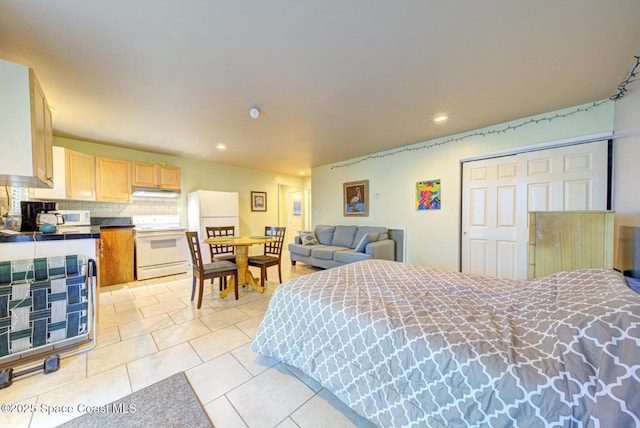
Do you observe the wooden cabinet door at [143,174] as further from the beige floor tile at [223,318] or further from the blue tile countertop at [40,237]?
the beige floor tile at [223,318]

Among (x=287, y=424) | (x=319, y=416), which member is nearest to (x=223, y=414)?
(x=287, y=424)

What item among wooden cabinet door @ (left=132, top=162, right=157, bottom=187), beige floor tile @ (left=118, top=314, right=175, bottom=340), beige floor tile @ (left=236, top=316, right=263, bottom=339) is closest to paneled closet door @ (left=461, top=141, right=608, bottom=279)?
beige floor tile @ (left=236, top=316, right=263, bottom=339)

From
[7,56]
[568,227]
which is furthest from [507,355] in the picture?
[7,56]

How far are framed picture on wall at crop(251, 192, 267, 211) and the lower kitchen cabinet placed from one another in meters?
2.68

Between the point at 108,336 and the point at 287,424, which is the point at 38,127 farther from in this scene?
the point at 287,424

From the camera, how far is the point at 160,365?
172 centimetres

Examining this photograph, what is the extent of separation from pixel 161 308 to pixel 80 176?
2.58 meters

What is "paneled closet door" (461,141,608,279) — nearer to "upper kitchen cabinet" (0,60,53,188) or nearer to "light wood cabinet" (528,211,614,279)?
"light wood cabinet" (528,211,614,279)

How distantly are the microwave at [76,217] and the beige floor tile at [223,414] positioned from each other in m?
3.85

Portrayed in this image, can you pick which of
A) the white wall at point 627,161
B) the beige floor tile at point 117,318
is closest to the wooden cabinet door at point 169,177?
the beige floor tile at point 117,318

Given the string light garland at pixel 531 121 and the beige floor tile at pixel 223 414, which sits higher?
the string light garland at pixel 531 121

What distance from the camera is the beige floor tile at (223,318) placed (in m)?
2.34

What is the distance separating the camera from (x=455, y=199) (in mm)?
3576

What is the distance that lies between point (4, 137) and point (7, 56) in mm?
850
